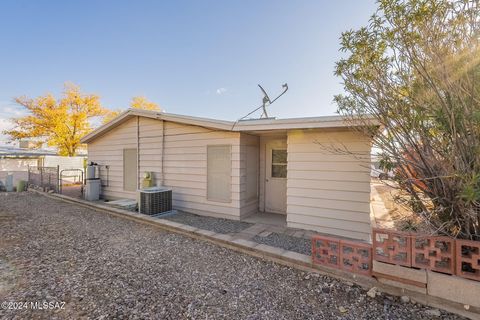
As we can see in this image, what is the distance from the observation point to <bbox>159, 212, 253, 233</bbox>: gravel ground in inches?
175

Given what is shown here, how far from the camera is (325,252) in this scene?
8.92 feet

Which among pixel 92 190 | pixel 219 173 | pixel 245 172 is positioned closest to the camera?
pixel 245 172

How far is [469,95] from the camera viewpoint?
5.88 feet

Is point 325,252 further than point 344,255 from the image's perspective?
Yes

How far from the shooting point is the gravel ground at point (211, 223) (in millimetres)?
4441

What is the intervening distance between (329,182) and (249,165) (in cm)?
206

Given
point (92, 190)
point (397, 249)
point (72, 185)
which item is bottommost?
point (72, 185)

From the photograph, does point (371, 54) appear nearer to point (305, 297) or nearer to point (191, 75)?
point (305, 297)

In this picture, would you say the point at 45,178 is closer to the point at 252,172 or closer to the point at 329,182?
the point at 252,172

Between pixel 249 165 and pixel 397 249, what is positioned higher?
pixel 249 165

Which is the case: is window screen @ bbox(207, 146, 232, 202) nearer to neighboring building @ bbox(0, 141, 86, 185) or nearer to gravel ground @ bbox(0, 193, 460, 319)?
gravel ground @ bbox(0, 193, 460, 319)

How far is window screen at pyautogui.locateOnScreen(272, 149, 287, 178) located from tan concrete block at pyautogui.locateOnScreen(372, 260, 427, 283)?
3.40m

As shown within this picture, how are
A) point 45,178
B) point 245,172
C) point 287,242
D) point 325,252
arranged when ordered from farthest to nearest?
point 45,178
point 245,172
point 287,242
point 325,252

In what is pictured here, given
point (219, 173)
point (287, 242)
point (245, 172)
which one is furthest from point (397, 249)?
point (219, 173)
